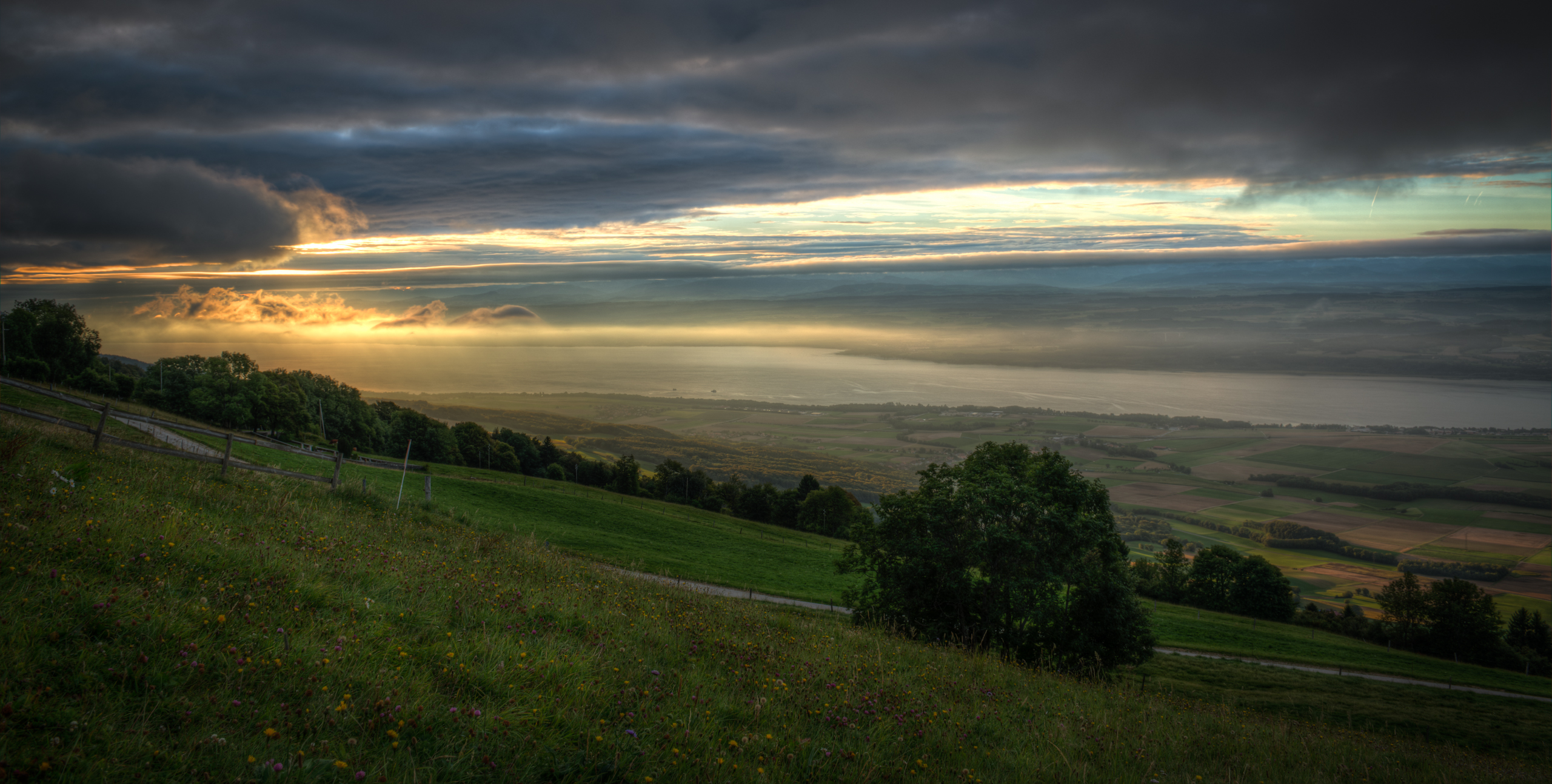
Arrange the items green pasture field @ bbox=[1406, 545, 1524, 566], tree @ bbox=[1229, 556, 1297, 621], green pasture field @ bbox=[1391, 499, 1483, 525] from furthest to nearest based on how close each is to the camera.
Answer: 1. green pasture field @ bbox=[1391, 499, 1483, 525]
2. green pasture field @ bbox=[1406, 545, 1524, 566]
3. tree @ bbox=[1229, 556, 1297, 621]

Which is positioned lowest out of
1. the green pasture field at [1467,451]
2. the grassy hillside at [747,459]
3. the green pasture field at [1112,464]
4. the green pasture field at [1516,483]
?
the grassy hillside at [747,459]

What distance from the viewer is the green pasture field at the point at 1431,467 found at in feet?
547

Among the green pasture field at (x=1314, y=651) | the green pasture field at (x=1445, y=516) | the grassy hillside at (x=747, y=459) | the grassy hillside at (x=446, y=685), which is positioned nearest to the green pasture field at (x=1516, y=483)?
the green pasture field at (x=1445, y=516)

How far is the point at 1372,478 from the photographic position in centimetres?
16425

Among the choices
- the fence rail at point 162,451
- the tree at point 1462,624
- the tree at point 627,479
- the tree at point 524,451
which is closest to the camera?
the fence rail at point 162,451

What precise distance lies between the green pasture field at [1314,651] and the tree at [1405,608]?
241 inches

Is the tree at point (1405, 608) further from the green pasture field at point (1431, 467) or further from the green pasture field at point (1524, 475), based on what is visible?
the green pasture field at point (1524, 475)

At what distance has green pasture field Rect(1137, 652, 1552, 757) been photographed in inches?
985

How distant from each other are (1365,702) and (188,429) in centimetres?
4929

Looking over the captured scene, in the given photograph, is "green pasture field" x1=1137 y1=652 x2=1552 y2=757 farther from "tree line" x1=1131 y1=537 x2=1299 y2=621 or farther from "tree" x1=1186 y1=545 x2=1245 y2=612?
"tree" x1=1186 y1=545 x2=1245 y2=612

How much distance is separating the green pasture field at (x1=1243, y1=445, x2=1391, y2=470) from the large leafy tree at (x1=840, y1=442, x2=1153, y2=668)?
200731 millimetres

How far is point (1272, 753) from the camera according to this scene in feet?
27.3

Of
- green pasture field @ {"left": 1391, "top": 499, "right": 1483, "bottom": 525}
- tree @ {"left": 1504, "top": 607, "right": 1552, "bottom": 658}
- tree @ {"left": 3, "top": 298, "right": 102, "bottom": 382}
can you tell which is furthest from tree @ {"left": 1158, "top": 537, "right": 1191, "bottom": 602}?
tree @ {"left": 3, "top": 298, "right": 102, "bottom": 382}

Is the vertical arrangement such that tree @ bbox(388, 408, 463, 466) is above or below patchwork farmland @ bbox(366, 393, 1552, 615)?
below
